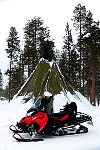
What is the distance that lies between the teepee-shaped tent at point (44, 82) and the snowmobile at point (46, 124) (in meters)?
8.40

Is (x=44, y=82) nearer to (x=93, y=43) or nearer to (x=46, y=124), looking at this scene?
(x=46, y=124)

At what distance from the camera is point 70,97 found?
20.4 meters

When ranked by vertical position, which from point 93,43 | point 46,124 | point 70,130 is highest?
point 93,43

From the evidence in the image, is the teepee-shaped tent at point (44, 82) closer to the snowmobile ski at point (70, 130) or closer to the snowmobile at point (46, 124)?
the snowmobile ski at point (70, 130)

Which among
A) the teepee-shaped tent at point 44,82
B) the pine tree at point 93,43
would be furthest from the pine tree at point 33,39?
the teepee-shaped tent at point 44,82

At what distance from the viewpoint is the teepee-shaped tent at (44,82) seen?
20.1 m

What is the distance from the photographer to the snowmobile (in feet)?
34.6

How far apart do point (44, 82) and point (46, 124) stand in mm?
9668

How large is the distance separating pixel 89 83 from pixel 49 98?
128 feet

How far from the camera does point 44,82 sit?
66.4 ft

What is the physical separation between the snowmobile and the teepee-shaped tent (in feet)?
27.6

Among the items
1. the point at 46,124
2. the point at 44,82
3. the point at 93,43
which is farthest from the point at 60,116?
the point at 93,43

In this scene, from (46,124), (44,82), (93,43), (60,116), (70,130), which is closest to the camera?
(46,124)

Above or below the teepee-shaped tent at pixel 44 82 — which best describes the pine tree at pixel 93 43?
above
